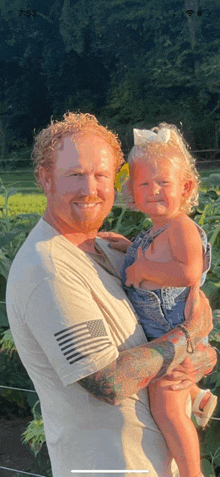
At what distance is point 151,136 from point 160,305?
0.57 metres

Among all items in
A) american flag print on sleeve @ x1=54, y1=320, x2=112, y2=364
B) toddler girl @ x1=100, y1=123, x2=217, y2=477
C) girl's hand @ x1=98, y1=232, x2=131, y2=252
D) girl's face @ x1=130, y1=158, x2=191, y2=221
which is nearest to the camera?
american flag print on sleeve @ x1=54, y1=320, x2=112, y2=364

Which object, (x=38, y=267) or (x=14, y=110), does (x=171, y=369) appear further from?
(x=14, y=110)

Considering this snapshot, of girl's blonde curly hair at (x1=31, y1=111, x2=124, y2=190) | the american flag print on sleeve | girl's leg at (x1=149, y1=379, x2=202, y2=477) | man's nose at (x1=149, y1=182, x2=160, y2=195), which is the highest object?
girl's blonde curly hair at (x1=31, y1=111, x2=124, y2=190)

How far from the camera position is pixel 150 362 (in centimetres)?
192

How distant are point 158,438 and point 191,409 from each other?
1.11ft

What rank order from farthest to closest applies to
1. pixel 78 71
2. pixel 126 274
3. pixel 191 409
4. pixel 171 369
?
1. pixel 78 71
2. pixel 191 409
3. pixel 126 274
4. pixel 171 369

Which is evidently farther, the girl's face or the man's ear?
the girl's face

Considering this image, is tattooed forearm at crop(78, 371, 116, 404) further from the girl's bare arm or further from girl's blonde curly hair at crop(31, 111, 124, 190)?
girl's blonde curly hair at crop(31, 111, 124, 190)

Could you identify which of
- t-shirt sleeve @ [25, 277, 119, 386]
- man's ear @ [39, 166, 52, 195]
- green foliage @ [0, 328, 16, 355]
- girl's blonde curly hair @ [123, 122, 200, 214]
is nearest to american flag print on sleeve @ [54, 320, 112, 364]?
t-shirt sleeve @ [25, 277, 119, 386]

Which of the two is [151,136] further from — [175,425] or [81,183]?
[175,425]

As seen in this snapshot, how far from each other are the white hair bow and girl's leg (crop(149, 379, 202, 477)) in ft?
2.61

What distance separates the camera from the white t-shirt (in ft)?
5.96

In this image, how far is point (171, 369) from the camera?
6.60 feet

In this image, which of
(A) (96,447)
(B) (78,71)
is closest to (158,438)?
(A) (96,447)
